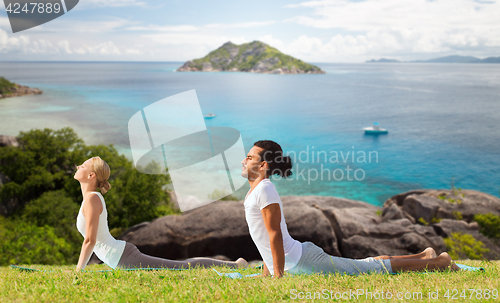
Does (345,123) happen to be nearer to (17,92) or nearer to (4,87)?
(4,87)

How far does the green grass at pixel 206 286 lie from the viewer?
3.50 meters

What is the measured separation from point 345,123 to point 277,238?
88.9 metres

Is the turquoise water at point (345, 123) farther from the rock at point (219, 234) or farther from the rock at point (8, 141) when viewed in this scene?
the rock at point (219, 234)

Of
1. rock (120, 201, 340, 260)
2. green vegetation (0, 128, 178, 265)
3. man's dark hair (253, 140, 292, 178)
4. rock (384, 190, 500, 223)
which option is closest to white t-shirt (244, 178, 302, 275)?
man's dark hair (253, 140, 292, 178)

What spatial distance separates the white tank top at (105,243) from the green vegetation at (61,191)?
1324 cm

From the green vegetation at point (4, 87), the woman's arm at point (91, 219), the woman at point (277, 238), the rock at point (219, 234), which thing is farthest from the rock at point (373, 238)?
the green vegetation at point (4, 87)

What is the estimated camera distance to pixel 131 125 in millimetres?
11586

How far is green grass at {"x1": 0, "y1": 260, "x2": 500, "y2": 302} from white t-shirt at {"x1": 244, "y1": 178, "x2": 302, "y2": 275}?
242mm

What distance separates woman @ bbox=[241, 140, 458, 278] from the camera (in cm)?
382

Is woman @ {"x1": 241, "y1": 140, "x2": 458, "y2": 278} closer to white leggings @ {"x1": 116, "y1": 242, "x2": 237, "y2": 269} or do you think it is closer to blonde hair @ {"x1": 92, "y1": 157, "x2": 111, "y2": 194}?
white leggings @ {"x1": 116, "y1": 242, "x2": 237, "y2": 269}

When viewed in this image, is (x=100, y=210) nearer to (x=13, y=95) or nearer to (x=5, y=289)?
(x=5, y=289)

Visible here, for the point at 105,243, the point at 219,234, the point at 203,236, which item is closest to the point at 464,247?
the point at 219,234

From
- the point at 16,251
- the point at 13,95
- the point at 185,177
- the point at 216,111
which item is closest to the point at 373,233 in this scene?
the point at 16,251

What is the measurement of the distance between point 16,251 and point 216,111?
9075 cm
